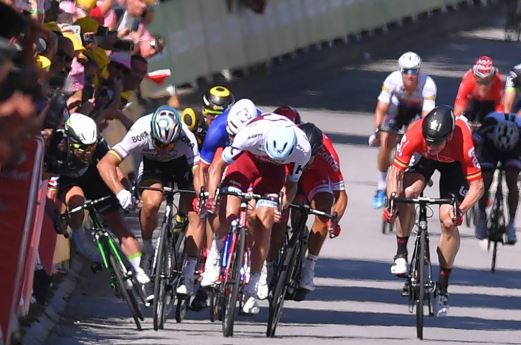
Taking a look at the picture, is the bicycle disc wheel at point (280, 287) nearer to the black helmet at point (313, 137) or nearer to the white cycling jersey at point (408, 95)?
the black helmet at point (313, 137)

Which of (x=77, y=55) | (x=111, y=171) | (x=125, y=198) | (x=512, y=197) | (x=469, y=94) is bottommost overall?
(x=512, y=197)

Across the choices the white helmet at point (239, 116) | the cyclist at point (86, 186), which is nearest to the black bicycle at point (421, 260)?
the white helmet at point (239, 116)

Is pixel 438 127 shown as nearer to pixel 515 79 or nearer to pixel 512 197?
pixel 512 197

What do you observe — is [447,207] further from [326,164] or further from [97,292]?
[97,292]

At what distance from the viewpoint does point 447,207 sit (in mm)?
14883

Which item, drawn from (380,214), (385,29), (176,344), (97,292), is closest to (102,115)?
(97,292)

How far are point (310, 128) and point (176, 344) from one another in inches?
95.3

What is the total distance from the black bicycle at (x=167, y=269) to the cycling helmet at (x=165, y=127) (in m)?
0.35

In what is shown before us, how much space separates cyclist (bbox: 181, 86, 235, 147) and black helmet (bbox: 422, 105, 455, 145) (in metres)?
1.59

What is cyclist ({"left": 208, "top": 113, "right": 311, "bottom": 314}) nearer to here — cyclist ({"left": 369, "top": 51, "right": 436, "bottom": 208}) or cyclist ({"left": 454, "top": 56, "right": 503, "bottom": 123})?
cyclist ({"left": 454, "top": 56, "right": 503, "bottom": 123})

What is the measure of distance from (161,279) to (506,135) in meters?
5.75

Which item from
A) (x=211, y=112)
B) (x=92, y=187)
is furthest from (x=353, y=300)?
(x=92, y=187)

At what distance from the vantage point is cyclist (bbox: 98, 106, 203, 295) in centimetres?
1397

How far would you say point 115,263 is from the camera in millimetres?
13492
